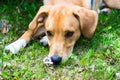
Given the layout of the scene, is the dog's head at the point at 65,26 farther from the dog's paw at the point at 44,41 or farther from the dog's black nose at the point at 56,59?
the dog's paw at the point at 44,41

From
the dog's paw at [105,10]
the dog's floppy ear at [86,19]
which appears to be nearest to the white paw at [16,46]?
the dog's floppy ear at [86,19]

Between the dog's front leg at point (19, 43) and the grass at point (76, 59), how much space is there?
0.22ft

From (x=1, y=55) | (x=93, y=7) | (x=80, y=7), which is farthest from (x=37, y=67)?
(x=93, y=7)

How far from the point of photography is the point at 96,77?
4.86 m

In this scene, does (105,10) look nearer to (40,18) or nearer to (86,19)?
(86,19)

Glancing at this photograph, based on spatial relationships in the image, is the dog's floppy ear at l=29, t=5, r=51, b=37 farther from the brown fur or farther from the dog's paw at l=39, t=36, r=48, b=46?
the dog's paw at l=39, t=36, r=48, b=46

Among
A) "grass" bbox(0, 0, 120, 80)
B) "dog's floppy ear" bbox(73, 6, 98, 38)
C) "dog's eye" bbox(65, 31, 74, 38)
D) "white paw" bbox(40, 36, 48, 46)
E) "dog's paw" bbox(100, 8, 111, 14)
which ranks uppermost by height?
"dog's floppy ear" bbox(73, 6, 98, 38)

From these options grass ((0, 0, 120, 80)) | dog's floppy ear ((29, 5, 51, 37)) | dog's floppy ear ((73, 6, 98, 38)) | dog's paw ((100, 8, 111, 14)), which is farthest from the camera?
dog's paw ((100, 8, 111, 14))

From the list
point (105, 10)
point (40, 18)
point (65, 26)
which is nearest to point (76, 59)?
point (65, 26)

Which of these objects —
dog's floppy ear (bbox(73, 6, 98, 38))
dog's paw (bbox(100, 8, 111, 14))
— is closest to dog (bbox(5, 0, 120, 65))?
dog's floppy ear (bbox(73, 6, 98, 38))

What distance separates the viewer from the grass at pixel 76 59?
4.94 m

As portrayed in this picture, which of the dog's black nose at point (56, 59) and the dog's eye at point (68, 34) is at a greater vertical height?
the dog's eye at point (68, 34)

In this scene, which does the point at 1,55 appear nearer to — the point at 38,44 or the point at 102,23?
the point at 38,44

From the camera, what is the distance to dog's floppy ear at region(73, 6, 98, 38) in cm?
525
